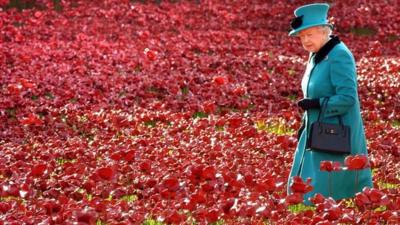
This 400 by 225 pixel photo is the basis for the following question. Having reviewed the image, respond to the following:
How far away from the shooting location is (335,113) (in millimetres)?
6809

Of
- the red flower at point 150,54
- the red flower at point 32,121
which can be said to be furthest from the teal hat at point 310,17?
the red flower at point 150,54

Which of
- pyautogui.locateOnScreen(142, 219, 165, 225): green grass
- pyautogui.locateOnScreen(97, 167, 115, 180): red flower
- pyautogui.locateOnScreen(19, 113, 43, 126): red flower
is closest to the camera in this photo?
pyautogui.locateOnScreen(142, 219, 165, 225): green grass

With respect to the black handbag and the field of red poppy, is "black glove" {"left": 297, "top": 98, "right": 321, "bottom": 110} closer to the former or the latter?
the black handbag

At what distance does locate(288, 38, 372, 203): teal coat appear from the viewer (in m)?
6.77

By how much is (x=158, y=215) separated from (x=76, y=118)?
17.7 ft

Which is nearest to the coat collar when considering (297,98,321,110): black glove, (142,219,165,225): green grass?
(297,98,321,110): black glove

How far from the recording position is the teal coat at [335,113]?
6766mm

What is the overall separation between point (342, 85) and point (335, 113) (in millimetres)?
233

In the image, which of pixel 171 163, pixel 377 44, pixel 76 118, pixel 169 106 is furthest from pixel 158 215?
pixel 377 44

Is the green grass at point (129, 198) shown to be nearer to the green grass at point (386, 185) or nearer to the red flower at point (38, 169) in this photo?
the red flower at point (38, 169)

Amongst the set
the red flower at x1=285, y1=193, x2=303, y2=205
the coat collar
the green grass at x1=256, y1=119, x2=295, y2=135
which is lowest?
the green grass at x1=256, y1=119, x2=295, y2=135

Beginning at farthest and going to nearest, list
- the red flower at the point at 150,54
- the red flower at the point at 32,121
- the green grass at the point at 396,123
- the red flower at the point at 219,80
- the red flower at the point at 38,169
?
the red flower at the point at 150,54
the red flower at the point at 219,80
the green grass at the point at 396,123
the red flower at the point at 32,121
the red flower at the point at 38,169

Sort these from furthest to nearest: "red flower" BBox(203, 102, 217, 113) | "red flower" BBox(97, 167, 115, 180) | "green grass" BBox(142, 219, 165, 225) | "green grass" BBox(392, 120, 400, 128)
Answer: "red flower" BBox(203, 102, 217, 113) < "green grass" BBox(392, 120, 400, 128) < "red flower" BBox(97, 167, 115, 180) < "green grass" BBox(142, 219, 165, 225)

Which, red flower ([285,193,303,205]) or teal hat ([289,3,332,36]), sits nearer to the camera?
red flower ([285,193,303,205])
